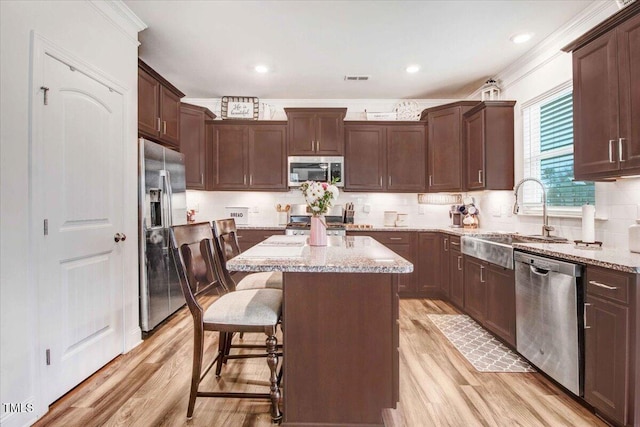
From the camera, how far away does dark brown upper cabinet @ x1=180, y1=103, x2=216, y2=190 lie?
422 centimetres

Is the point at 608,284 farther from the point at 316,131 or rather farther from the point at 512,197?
the point at 316,131

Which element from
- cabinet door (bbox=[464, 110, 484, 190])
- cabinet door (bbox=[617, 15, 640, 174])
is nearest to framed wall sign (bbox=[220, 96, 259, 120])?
cabinet door (bbox=[464, 110, 484, 190])

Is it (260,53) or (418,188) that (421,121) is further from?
(260,53)

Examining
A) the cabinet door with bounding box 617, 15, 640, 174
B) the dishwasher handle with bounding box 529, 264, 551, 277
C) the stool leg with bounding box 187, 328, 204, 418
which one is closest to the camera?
the stool leg with bounding box 187, 328, 204, 418

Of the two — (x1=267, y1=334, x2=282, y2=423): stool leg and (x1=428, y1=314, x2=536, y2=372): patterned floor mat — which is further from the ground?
(x1=267, y1=334, x2=282, y2=423): stool leg

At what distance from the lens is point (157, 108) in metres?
3.20

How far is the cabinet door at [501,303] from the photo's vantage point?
2.55 metres

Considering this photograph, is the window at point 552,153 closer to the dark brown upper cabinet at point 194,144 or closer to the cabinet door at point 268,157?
the cabinet door at point 268,157

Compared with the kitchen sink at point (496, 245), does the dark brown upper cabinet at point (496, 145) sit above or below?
above

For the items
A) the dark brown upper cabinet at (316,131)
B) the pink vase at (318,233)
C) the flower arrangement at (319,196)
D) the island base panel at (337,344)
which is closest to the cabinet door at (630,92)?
the island base panel at (337,344)

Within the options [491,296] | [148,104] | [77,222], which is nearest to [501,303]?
[491,296]

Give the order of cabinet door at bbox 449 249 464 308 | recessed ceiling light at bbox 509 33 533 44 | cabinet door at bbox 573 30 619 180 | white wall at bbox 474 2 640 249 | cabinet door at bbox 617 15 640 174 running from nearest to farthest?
cabinet door at bbox 617 15 640 174 < cabinet door at bbox 573 30 619 180 < white wall at bbox 474 2 640 249 < recessed ceiling light at bbox 509 33 533 44 < cabinet door at bbox 449 249 464 308

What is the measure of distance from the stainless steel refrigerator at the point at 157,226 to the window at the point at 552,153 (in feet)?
11.6

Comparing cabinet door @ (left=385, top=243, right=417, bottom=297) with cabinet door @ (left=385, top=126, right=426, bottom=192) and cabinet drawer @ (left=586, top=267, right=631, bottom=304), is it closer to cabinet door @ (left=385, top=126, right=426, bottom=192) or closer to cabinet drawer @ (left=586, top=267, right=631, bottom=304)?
cabinet door @ (left=385, top=126, right=426, bottom=192)
